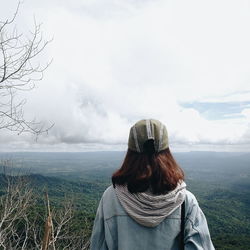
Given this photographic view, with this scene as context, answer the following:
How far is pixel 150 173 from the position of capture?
1.65 metres

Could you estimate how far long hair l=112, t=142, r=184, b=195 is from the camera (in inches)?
64.9

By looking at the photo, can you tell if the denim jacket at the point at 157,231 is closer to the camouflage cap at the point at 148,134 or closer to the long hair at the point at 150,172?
the long hair at the point at 150,172

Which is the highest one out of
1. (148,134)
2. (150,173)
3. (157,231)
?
(148,134)

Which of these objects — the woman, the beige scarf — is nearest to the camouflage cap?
the woman

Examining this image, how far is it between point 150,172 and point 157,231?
335mm

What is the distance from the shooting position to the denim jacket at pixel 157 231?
5.41 feet

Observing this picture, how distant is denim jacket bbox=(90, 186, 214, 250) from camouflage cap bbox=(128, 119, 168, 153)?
0.34m

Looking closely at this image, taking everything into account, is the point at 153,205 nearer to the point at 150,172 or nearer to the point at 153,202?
the point at 153,202

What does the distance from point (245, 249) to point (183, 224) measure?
1669 inches

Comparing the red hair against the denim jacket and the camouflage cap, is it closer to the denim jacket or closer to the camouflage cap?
the camouflage cap

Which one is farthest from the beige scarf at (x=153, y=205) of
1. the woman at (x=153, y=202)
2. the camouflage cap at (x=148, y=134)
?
the camouflage cap at (x=148, y=134)

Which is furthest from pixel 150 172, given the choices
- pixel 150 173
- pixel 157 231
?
pixel 157 231

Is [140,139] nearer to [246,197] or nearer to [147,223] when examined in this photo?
[147,223]

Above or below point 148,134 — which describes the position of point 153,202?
below
